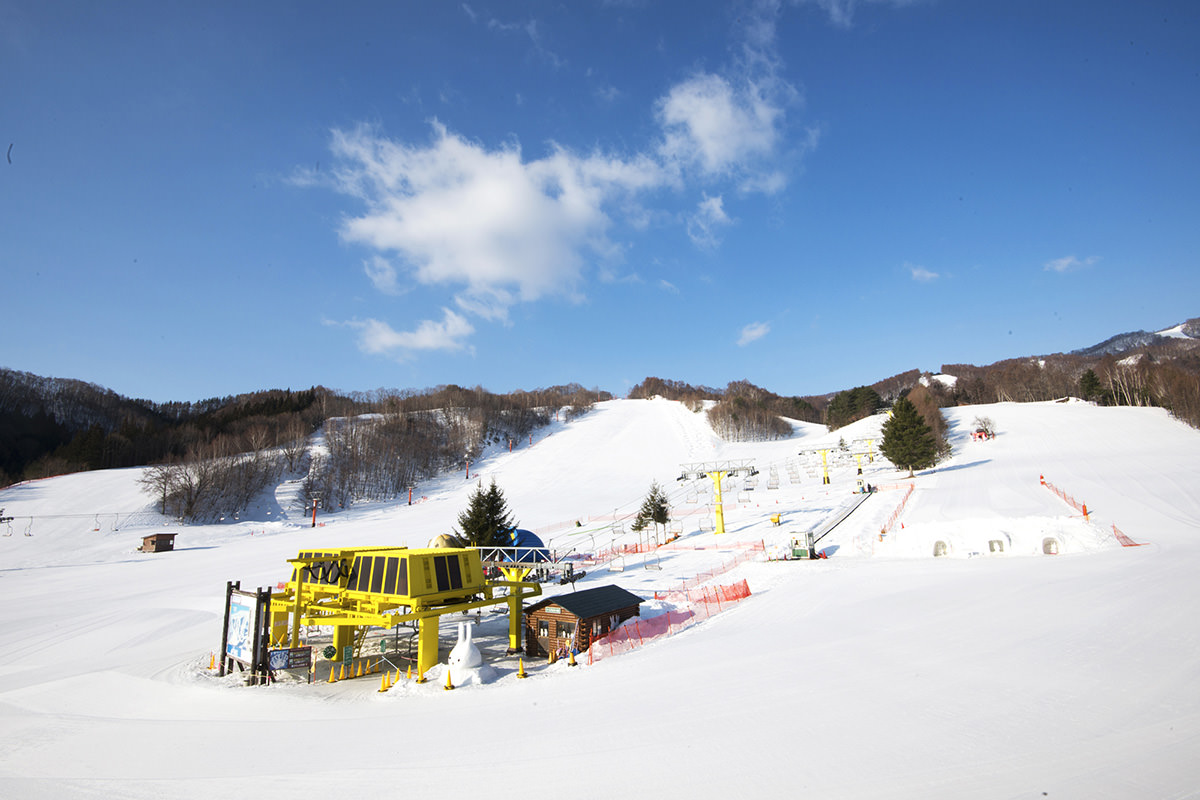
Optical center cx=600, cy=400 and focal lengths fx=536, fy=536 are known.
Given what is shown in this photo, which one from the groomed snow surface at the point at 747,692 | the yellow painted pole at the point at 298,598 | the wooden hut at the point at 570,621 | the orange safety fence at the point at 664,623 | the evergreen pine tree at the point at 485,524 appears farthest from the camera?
the evergreen pine tree at the point at 485,524

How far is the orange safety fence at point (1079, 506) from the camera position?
2589 cm

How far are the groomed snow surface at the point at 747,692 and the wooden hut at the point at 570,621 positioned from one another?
3.35 feet

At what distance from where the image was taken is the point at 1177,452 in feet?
167

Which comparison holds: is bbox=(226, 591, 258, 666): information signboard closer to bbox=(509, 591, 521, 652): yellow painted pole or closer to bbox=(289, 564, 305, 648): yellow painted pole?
bbox=(289, 564, 305, 648): yellow painted pole

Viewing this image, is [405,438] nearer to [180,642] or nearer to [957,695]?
[180,642]

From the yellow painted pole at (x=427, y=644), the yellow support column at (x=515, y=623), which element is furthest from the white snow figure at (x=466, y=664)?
the yellow support column at (x=515, y=623)

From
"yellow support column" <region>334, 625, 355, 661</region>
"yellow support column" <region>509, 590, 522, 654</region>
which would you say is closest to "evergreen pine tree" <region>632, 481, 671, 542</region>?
"yellow support column" <region>509, 590, 522, 654</region>

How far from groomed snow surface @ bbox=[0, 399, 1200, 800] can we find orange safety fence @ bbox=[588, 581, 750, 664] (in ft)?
2.44

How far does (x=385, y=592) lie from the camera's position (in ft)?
56.4

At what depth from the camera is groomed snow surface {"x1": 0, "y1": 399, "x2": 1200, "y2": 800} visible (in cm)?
875

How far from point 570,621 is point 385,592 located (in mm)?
6108

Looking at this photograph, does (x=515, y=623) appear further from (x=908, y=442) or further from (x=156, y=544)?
(x=908, y=442)

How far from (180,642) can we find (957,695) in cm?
2592

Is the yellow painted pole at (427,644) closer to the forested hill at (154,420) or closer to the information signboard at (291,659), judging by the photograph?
the information signboard at (291,659)
